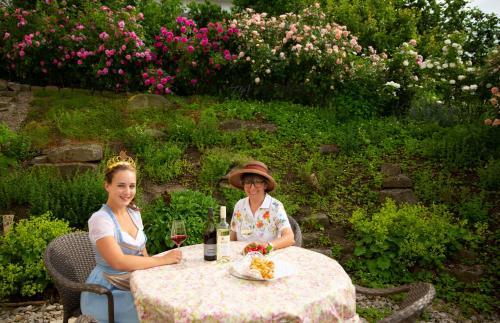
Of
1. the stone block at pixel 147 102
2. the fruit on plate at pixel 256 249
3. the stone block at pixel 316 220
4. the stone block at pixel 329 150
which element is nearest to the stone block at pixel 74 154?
the stone block at pixel 147 102

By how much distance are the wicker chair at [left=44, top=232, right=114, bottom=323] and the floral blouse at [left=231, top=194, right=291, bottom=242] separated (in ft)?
3.71

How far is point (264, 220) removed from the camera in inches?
145

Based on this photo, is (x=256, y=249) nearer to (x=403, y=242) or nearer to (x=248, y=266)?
(x=248, y=266)

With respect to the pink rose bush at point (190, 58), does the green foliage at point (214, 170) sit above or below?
below

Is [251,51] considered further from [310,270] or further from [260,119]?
[310,270]

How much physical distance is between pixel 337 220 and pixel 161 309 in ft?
13.4

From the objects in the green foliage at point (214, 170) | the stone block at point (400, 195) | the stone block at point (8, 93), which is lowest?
the stone block at point (400, 195)

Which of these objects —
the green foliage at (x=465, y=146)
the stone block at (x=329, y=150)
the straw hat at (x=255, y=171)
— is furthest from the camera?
the stone block at (x=329, y=150)

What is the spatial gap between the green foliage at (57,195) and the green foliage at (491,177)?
5089 mm

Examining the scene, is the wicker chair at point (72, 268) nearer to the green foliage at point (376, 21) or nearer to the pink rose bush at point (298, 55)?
the pink rose bush at point (298, 55)

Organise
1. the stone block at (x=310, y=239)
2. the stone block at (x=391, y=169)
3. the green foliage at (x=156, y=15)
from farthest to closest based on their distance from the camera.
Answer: the green foliage at (x=156, y=15) → the stone block at (x=391, y=169) → the stone block at (x=310, y=239)

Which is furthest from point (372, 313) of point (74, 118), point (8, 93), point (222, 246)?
point (8, 93)

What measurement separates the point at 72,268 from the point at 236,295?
1.57m

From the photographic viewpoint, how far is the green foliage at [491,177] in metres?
6.50
